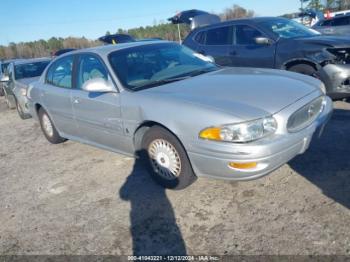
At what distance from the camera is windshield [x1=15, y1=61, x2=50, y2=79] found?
9.12 meters

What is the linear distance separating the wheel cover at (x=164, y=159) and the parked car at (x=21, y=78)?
5433mm

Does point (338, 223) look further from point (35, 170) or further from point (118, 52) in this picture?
point (35, 170)

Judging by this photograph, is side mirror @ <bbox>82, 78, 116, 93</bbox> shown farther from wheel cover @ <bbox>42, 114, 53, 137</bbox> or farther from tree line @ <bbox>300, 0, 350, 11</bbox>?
tree line @ <bbox>300, 0, 350, 11</bbox>

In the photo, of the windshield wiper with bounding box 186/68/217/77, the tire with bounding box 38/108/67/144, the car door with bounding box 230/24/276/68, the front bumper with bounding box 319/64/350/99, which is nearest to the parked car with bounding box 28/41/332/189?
the windshield wiper with bounding box 186/68/217/77

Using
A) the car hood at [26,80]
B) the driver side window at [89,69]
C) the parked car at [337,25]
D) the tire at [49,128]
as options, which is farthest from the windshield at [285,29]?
the parked car at [337,25]

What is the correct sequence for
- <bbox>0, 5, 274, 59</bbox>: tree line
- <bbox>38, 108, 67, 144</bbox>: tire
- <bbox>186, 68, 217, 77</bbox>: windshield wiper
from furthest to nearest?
1. <bbox>0, 5, 274, 59</bbox>: tree line
2. <bbox>38, 108, 67, 144</bbox>: tire
3. <bbox>186, 68, 217, 77</bbox>: windshield wiper

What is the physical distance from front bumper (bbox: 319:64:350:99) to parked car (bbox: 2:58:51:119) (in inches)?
254

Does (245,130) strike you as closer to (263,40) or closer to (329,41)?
(329,41)

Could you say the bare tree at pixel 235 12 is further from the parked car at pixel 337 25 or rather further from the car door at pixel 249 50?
the car door at pixel 249 50

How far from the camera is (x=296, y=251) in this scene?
8.60ft

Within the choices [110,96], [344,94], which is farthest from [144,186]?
[344,94]

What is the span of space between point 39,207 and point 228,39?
5267mm

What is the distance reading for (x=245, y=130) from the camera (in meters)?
3.01

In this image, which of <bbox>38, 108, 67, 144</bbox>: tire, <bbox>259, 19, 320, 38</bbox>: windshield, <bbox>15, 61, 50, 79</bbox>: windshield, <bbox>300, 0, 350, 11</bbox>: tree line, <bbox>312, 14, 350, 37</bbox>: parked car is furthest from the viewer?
<bbox>300, 0, 350, 11</bbox>: tree line
